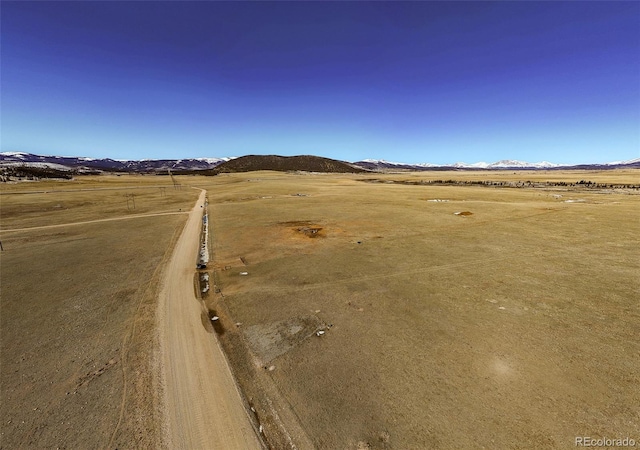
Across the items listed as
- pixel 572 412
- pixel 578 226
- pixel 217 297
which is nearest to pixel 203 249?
pixel 217 297

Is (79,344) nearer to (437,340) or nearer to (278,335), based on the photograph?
(278,335)

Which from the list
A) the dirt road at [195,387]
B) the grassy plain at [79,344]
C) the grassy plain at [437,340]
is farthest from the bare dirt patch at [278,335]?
the grassy plain at [79,344]

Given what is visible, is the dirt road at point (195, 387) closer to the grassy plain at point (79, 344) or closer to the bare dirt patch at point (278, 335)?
the grassy plain at point (79, 344)

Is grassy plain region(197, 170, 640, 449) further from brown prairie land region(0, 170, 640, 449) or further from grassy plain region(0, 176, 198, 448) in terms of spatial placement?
grassy plain region(0, 176, 198, 448)

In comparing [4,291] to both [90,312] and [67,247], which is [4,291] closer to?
[90,312]

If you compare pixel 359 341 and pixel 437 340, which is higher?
pixel 437 340

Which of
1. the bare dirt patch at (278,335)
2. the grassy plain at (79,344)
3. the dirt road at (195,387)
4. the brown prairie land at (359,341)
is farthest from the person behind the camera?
the bare dirt patch at (278,335)

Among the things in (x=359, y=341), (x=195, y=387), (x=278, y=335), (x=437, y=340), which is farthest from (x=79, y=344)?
(x=437, y=340)
